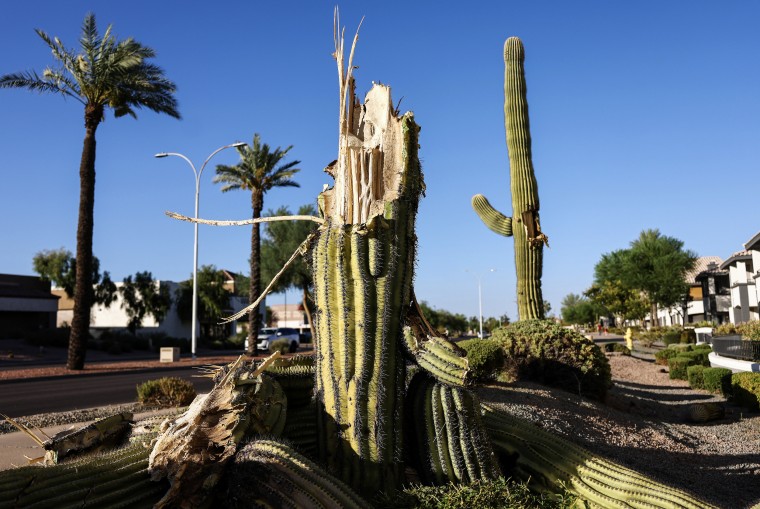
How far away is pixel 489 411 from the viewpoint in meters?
4.99

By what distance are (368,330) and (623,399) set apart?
36.9ft

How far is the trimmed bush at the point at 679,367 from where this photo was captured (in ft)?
69.4

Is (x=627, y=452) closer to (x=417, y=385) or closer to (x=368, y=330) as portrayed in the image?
(x=417, y=385)

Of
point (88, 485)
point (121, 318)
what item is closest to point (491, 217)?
point (88, 485)

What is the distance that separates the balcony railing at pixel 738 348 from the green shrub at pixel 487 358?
30.5 feet

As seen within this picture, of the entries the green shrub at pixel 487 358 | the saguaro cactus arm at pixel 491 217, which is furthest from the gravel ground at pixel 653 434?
the saguaro cactus arm at pixel 491 217

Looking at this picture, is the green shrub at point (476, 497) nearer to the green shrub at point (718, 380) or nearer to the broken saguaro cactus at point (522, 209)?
the broken saguaro cactus at point (522, 209)

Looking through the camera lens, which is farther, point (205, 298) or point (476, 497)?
point (205, 298)

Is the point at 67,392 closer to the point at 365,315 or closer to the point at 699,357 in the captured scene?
the point at 365,315

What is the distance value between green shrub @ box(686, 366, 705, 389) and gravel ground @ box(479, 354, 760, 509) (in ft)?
12.8

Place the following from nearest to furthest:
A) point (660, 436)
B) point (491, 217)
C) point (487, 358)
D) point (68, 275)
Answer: point (660, 436)
point (487, 358)
point (491, 217)
point (68, 275)

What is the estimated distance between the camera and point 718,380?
1706cm

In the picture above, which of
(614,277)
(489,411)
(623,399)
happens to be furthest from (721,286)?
(489,411)

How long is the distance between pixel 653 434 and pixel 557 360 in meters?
2.56
